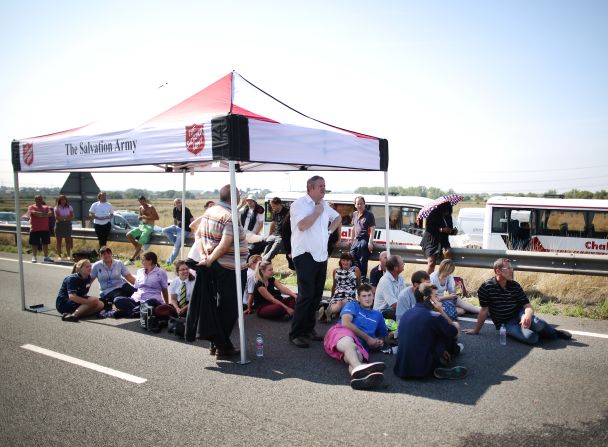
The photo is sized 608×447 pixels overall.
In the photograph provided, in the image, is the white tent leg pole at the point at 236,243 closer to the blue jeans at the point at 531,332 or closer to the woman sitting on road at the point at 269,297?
the woman sitting on road at the point at 269,297

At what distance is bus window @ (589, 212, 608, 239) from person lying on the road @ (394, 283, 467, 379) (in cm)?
1626

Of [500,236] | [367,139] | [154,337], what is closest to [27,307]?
[154,337]

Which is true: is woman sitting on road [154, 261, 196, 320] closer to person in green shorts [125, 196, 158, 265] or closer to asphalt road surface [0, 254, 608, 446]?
asphalt road surface [0, 254, 608, 446]

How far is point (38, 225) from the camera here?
12984 mm

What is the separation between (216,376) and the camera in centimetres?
495

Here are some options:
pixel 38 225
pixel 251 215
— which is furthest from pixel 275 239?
pixel 38 225

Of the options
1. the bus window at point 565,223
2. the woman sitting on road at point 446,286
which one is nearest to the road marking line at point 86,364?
the woman sitting on road at point 446,286

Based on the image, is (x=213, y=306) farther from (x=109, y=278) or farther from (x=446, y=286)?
(x=446, y=286)

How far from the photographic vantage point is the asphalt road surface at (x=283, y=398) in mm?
3674

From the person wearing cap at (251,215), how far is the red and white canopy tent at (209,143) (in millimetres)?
4075

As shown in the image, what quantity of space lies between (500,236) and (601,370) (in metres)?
15.1

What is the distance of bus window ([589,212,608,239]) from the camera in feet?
58.9

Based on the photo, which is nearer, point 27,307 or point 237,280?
point 237,280

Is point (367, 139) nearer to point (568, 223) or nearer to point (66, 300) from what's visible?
point (66, 300)
